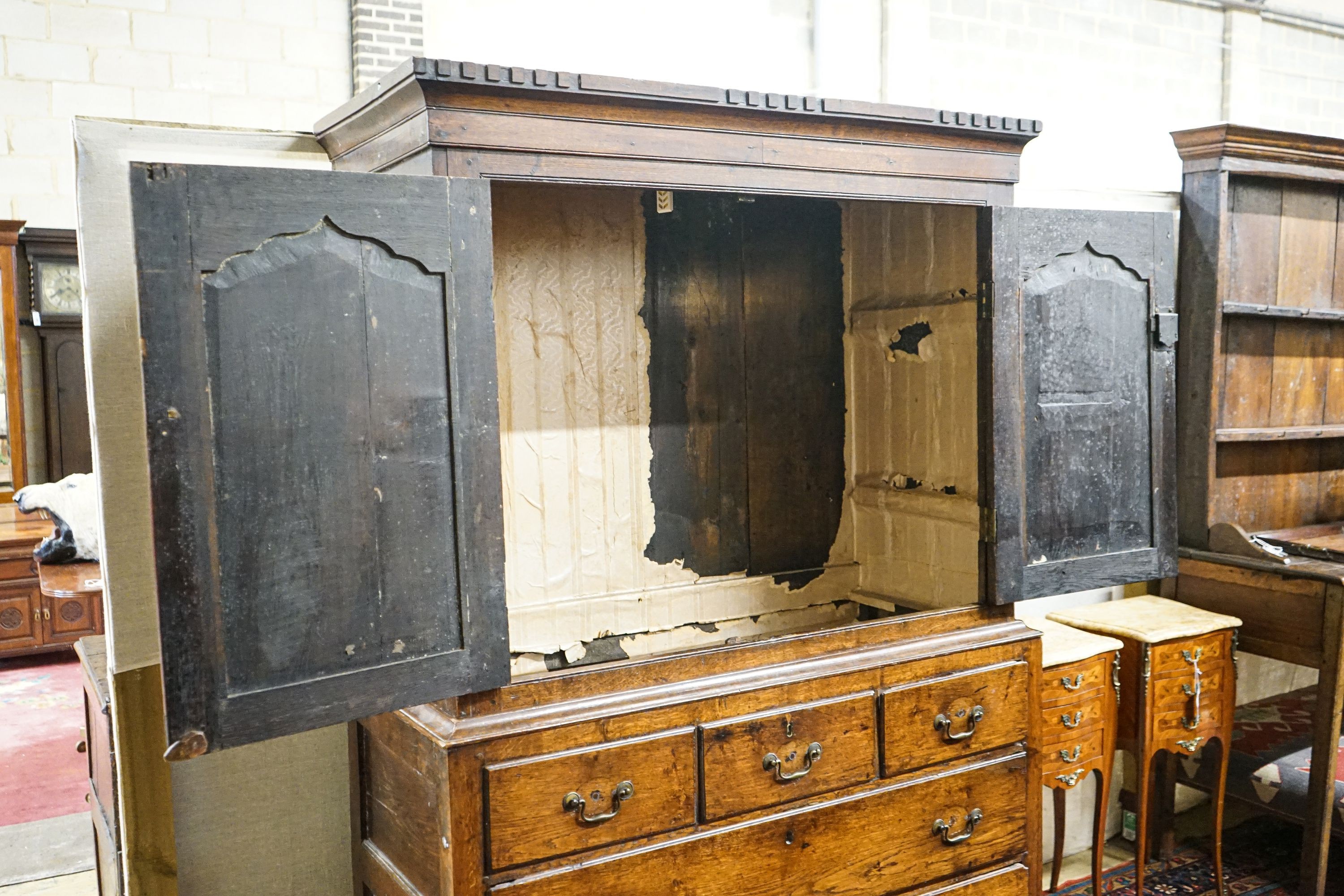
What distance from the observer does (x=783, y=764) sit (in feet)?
7.55

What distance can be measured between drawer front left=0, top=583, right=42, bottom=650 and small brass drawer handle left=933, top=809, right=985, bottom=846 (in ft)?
18.8

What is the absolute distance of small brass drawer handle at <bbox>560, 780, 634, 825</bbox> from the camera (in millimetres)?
2055

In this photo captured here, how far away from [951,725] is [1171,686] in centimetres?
108

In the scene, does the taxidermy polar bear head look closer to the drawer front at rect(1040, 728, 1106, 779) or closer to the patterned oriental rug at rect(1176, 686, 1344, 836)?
the drawer front at rect(1040, 728, 1106, 779)

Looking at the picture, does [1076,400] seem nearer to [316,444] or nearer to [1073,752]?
[1073,752]

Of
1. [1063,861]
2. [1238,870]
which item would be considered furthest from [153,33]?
[1238,870]

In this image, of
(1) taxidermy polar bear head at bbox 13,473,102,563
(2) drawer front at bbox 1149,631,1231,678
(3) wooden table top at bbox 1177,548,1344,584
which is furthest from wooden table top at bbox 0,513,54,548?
(3) wooden table top at bbox 1177,548,1344,584

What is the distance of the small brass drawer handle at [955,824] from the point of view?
2545mm

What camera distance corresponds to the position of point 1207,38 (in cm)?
456

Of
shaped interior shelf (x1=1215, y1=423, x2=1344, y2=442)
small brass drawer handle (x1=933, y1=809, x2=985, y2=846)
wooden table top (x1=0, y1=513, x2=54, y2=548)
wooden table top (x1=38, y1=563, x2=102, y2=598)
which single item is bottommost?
small brass drawer handle (x1=933, y1=809, x2=985, y2=846)

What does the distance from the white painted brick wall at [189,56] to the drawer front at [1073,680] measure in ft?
11.6

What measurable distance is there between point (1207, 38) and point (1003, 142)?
2.84 m

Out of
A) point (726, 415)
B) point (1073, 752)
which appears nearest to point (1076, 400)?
point (726, 415)

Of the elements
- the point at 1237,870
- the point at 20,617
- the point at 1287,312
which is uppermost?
the point at 1287,312
